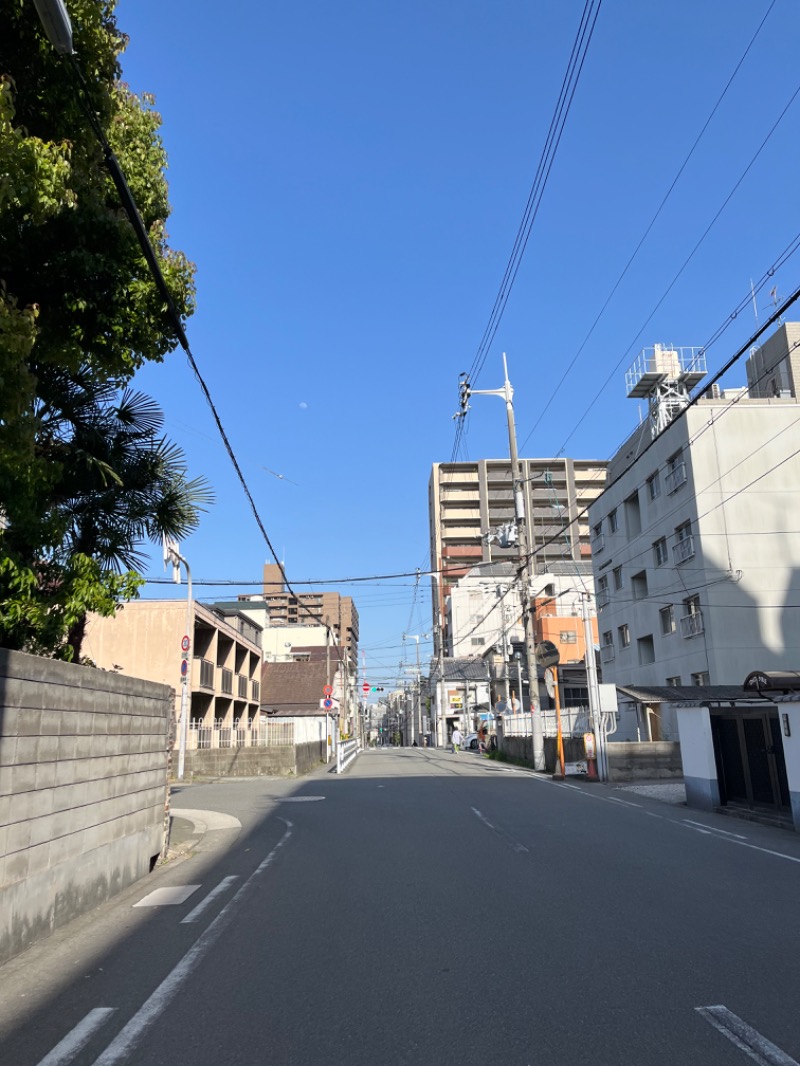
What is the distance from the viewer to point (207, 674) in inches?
1396

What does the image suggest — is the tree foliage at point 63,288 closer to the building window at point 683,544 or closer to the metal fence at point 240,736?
the metal fence at point 240,736

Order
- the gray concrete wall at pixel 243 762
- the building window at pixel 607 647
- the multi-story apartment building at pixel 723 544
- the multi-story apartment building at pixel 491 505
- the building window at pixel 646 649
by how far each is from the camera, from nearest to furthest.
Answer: the gray concrete wall at pixel 243 762 → the multi-story apartment building at pixel 723 544 → the building window at pixel 646 649 → the building window at pixel 607 647 → the multi-story apartment building at pixel 491 505

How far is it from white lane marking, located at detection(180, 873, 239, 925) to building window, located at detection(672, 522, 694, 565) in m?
28.0

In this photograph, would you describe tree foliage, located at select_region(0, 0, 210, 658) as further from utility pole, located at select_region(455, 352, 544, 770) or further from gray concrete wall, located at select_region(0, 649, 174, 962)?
utility pole, located at select_region(455, 352, 544, 770)

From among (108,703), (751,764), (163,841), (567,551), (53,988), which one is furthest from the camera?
(567,551)

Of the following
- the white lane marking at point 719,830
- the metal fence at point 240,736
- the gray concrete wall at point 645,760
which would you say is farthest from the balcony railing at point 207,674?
the white lane marking at point 719,830

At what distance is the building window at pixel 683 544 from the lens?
110ft

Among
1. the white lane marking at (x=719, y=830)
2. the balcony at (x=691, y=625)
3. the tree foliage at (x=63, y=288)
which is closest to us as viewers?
the tree foliage at (x=63, y=288)

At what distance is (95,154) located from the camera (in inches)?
271

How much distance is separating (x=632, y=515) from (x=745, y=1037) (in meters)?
37.5

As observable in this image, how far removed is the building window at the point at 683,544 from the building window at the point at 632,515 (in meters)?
4.76

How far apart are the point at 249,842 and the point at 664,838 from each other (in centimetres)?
631

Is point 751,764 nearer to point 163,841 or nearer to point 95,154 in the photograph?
point 163,841

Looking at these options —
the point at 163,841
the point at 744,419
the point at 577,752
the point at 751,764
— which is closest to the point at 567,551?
the point at 744,419
